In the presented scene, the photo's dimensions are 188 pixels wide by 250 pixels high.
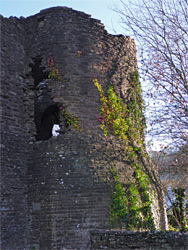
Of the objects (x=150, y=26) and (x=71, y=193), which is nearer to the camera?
(x=71, y=193)

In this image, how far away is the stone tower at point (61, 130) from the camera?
8734mm

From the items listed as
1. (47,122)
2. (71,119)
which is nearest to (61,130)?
(71,119)

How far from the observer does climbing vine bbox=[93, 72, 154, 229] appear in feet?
30.2

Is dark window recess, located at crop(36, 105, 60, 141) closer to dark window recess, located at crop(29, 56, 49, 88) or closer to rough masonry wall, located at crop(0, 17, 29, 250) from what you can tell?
dark window recess, located at crop(29, 56, 49, 88)

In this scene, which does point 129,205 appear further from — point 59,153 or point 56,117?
point 56,117

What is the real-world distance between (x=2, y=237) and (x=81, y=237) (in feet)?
6.80

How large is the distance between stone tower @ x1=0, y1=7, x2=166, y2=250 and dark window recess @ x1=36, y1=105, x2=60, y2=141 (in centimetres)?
5

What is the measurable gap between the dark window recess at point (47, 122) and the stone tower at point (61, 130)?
5cm

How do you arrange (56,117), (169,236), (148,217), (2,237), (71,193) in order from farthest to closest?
(56,117) < (148,217) < (71,193) < (2,237) < (169,236)

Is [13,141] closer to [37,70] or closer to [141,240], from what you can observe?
[37,70]

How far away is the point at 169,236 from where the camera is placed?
24.0 feet

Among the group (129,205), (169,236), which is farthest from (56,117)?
(169,236)

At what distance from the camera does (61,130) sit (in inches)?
391

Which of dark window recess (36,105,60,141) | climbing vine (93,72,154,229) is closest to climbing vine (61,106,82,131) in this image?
climbing vine (93,72,154,229)
